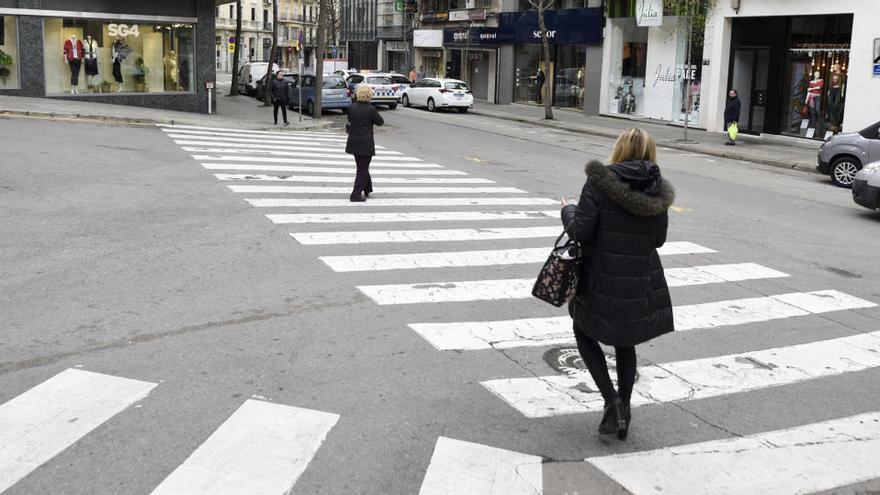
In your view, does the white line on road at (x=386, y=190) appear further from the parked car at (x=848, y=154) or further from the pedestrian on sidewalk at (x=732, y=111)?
the pedestrian on sidewalk at (x=732, y=111)

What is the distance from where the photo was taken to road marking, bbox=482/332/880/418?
5.92 meters

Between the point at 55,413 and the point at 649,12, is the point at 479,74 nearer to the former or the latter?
the point at 649,12

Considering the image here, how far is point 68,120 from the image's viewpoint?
893 inches

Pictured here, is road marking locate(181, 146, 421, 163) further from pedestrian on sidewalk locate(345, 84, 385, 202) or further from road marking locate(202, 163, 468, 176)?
pedestrian on sidewalk locate(345, 84, 385, 202)

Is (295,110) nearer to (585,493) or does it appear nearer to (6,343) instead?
(6,343)

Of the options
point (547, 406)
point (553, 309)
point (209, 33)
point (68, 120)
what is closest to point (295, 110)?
point (209, 33)

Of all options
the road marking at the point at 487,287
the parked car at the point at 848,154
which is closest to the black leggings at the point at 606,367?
the road marking at the point at 487,287

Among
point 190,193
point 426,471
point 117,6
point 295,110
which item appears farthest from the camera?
point 295,110

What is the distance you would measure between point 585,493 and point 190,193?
33.6 feet

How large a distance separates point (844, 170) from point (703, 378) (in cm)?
1430

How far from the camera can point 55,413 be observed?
534 cm

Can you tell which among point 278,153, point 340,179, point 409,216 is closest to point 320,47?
point 278,153

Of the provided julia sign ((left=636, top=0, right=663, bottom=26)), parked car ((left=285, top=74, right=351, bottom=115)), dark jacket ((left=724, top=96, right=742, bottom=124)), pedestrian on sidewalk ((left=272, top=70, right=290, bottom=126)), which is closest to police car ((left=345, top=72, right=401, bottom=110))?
parked car ((left=285, top=74, right=351, bottom=115))

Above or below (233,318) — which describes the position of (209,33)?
above
